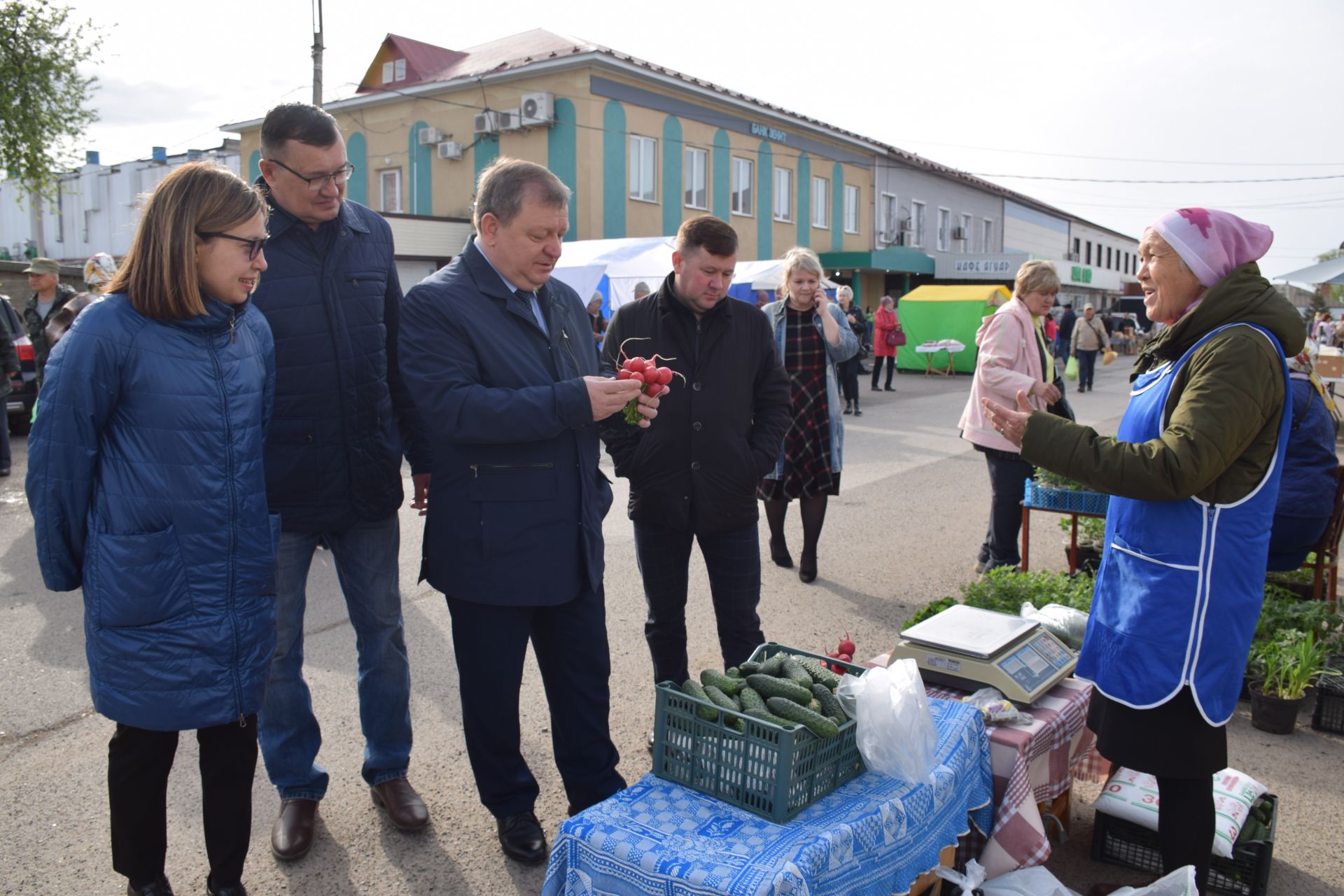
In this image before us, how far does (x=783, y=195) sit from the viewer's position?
29172mm

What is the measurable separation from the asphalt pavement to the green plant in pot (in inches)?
3.1

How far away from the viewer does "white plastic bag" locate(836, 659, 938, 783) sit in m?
2.53

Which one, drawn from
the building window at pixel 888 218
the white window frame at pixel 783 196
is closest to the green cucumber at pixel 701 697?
the white window frame at pixel 783 196

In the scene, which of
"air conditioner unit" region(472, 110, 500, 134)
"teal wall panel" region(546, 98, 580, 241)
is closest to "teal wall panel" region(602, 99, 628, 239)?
"teal wall panel" region(546, 98, 580, 241)

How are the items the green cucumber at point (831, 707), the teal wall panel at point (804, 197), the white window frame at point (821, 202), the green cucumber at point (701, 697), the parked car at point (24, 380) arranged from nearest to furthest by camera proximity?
the green cucumber at point (701, 697) → the green cucumber at point (831, 707) → the parked car at point (24, 380) → the teal wall panel at point (804, 197) → the white window frame at point (821, 202)

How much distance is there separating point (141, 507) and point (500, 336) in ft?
3.58

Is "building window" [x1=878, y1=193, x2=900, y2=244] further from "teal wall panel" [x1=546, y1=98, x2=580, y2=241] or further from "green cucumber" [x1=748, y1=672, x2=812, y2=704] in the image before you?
"green cucumber" [x1=748, y1=672, x2=812, y2=704]

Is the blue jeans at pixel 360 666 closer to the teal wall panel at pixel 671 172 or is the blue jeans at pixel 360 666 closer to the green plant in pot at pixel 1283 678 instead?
the green plant in pot at pixel 1283 678

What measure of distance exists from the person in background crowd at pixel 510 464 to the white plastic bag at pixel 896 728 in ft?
3.27

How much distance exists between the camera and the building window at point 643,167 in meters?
24.0

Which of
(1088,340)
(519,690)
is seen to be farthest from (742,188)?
(519,690)

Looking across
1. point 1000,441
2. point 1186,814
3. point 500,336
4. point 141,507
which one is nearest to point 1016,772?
point 1186,814

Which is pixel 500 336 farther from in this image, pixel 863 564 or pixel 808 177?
pixel 808 177

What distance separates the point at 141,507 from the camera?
2.54 meters
